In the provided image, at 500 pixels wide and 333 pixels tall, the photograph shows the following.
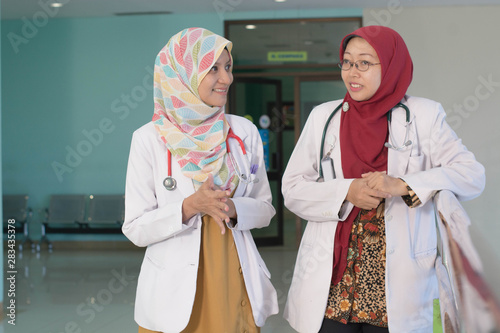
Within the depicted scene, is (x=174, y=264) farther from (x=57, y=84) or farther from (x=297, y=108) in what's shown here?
(x=57, y=84)

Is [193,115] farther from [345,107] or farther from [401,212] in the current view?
[401,212]

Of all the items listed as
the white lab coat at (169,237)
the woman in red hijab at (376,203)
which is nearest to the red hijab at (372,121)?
the woman in red hijab at (376,203)

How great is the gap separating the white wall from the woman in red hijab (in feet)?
24.5

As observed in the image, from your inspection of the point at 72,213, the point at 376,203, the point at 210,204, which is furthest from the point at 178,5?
the point at 376,203

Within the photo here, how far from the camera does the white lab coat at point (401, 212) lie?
162 centimetres

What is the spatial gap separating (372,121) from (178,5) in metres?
7.59

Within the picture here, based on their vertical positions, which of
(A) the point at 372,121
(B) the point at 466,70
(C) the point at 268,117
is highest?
(B) the point at 466,70

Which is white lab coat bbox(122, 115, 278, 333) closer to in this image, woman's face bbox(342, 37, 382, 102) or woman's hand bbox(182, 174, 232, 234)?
woman's hand bbox(182, 174, 232, 234)

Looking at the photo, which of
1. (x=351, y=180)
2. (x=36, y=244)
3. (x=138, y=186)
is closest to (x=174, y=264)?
(x=138, y=186)

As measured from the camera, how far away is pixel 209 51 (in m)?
1.73

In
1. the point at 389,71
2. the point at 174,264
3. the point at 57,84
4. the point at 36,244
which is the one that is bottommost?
the point at 36,244

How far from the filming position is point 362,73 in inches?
67.6

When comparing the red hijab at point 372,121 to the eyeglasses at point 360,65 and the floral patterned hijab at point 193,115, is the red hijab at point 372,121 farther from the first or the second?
the floral patterned hijab at point 193,115

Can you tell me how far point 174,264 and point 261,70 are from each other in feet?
25.7
